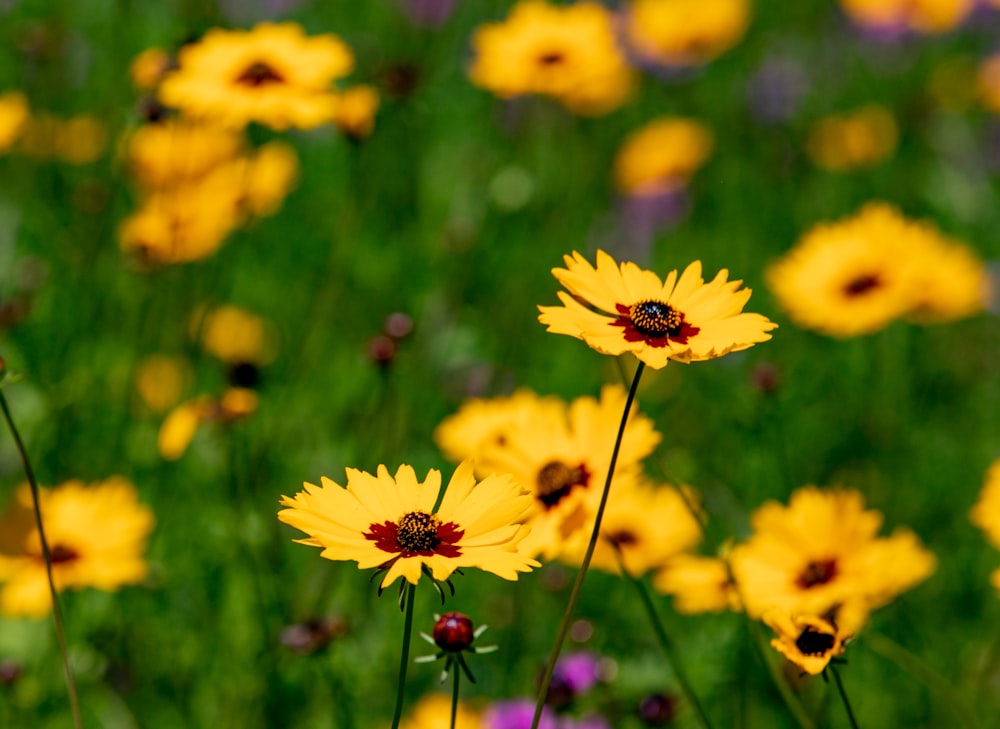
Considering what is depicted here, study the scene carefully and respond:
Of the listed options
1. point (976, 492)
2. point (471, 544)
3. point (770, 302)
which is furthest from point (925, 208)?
point (471, 544)

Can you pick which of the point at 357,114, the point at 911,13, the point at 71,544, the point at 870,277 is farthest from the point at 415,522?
the point at 911,13

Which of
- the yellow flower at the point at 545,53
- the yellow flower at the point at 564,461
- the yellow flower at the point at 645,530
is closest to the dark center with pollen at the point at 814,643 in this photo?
the yellow flower at the point at 564,461

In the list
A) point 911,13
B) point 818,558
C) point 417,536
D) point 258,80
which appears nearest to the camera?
point 417,536

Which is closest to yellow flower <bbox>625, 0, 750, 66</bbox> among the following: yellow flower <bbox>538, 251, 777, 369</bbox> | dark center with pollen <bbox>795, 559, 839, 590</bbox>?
dark center with pollen <bbox>795, 559, 839, 590</bbox>

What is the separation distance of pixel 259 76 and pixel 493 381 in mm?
908

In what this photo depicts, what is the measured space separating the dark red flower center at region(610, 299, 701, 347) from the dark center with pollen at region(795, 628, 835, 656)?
0.32 m

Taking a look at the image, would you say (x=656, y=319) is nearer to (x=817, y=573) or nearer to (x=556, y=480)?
(x=556, y=480)

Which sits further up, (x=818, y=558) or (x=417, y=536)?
(x=818, y=558)

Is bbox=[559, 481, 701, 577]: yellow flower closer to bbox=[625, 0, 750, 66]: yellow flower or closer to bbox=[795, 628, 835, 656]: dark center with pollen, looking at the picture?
bbox=[795, 628, 835, 656]: dark center with pollen

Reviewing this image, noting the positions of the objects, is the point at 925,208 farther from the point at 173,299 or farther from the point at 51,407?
the point at 51,407

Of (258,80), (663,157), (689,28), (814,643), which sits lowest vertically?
(814,643)

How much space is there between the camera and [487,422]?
177cm

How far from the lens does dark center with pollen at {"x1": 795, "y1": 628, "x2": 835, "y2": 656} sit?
1.14 meters

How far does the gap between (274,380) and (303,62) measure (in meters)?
0.84
